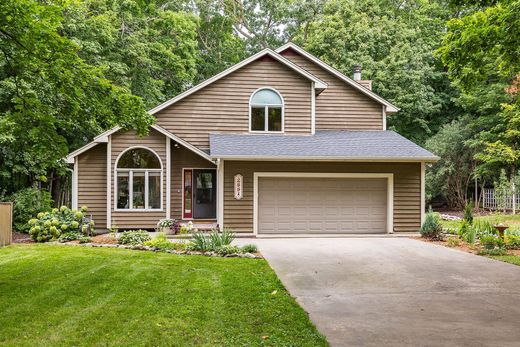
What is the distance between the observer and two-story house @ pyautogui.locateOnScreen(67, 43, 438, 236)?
14.5m

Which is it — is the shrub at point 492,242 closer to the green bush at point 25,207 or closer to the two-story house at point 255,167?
the two-story house at point 255,167

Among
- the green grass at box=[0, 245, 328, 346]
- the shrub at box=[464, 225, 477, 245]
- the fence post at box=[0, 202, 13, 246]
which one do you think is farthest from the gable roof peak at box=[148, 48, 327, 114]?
the green grass at box=[0, 245, 328, 346]

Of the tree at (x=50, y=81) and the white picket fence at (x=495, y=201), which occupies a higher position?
the tree at (x=50, y=81)

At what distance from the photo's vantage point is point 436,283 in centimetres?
745

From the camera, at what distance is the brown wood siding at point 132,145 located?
1493cm

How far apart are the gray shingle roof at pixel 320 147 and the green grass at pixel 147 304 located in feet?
18.0

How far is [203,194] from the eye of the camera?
16422 millimetres

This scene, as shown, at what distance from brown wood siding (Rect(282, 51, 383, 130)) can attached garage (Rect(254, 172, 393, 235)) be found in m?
3.31

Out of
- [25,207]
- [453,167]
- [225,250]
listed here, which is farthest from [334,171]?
[453,167]

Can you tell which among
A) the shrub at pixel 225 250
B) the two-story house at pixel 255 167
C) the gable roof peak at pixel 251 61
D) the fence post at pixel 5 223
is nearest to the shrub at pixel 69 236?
the fence post at pixel 5 223

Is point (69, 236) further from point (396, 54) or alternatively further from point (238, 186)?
point (396, 54)

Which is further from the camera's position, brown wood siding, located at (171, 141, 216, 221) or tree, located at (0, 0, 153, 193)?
brown wood siding, located at (171, 141, 216, 221)

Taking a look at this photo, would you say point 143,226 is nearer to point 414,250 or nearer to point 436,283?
point 414,250

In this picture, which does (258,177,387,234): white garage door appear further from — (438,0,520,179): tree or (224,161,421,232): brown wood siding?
(438,0,520,179): tree
